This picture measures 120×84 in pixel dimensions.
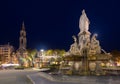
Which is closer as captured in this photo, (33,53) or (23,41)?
(33,53)

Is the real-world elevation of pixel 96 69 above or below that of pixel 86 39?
below

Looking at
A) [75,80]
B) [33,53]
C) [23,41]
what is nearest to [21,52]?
[23,41]

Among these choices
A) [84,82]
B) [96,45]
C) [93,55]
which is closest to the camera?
[84,82]

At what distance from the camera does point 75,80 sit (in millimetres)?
19266

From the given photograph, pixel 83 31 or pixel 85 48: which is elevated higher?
pixel 83 31

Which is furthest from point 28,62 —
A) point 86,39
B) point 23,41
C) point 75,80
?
point 75,80

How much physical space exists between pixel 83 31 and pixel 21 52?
438ft

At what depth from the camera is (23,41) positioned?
156 metres

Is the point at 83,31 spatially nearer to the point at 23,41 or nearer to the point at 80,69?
the point at 80,69

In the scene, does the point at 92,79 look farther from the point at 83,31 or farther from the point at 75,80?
the point at 83,31

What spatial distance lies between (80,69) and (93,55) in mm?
2173

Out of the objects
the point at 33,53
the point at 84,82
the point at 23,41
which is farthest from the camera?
the point at 23,41

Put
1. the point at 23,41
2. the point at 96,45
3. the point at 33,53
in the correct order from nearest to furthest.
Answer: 1. the point at 96,45
2. the point at 33,53
3. the point at 23,41

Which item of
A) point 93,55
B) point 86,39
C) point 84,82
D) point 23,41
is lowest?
point 84,82
